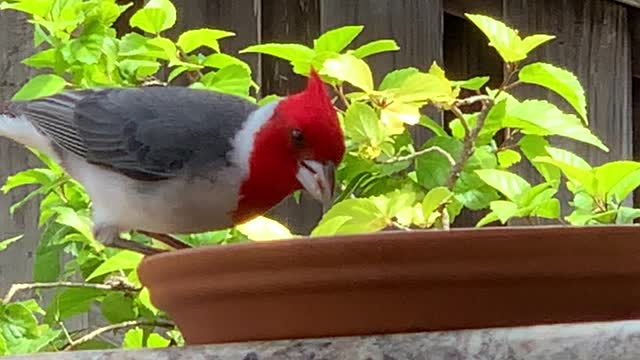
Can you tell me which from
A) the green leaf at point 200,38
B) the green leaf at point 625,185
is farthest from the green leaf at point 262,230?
the green leaf at point 625,185

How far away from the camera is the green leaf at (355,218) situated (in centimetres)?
136

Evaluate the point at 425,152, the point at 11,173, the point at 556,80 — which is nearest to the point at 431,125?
the point at 425,152

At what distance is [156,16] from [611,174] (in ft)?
1.73

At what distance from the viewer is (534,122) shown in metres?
1.48

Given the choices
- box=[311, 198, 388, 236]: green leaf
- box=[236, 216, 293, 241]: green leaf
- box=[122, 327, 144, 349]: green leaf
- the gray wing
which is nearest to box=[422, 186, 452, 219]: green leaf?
box=[311, 198, 388, 236]: green leaf

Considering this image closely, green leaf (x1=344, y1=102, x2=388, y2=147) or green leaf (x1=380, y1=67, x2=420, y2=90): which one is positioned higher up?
green leaf (x1=380, y1=67, x2=420, y2=90)

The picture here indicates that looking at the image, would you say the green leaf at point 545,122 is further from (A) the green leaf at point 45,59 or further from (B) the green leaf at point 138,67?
(A) the green leaf at point 45,59

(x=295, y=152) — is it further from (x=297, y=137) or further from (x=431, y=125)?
(x=431, y=125)

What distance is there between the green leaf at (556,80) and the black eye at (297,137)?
24cm

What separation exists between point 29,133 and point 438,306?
2.98 ft

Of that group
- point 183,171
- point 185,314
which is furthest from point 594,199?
point 185,314

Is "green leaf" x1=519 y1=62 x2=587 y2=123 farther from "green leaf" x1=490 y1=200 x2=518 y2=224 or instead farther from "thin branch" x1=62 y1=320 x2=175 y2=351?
"thin branch" x1=62 y1=320 x2=175 y2=351

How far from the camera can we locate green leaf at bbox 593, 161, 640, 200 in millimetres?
1379

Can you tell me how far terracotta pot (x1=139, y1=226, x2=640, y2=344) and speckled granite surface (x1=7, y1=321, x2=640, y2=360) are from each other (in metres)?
0.02
